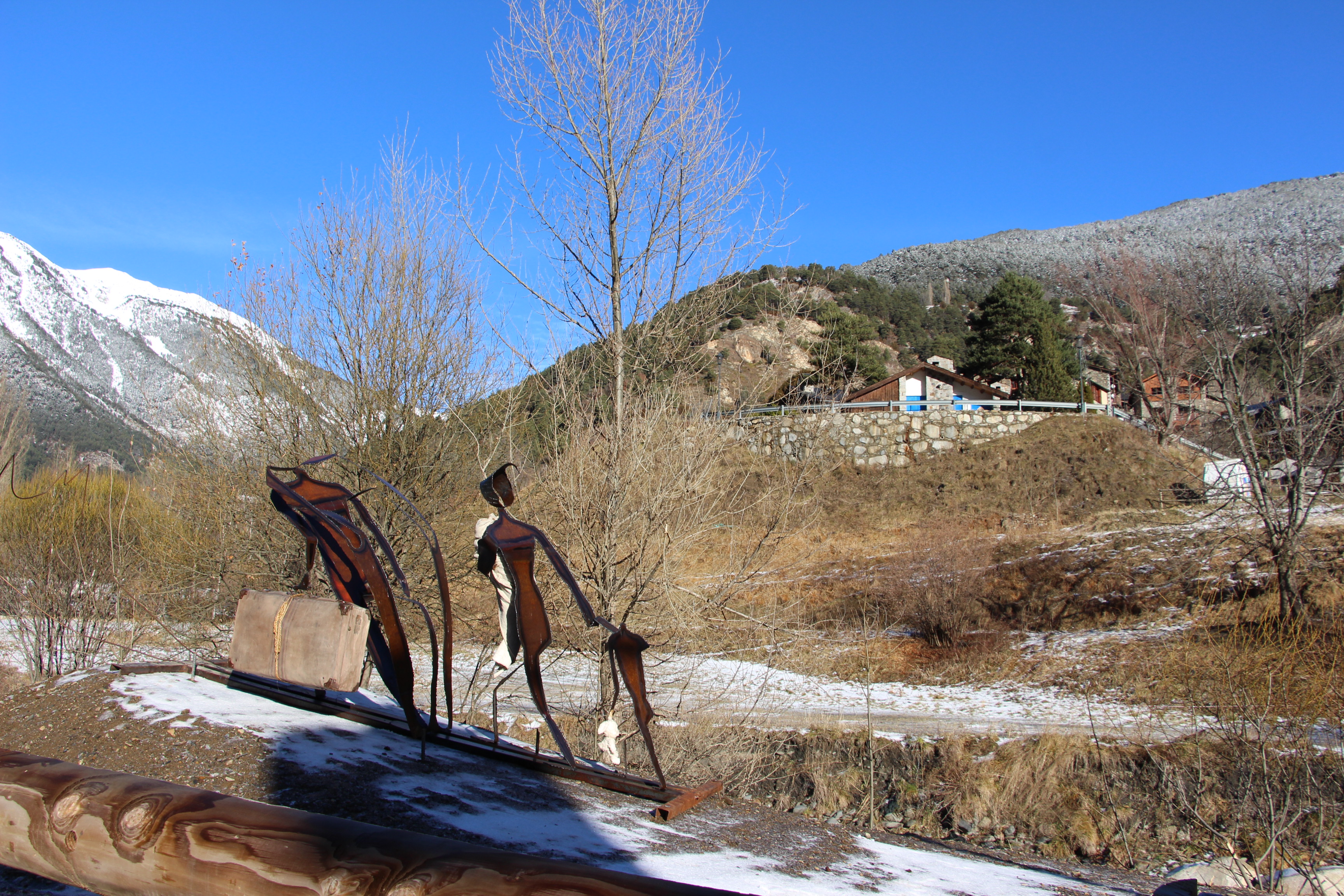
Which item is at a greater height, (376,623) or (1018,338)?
(1018,338)

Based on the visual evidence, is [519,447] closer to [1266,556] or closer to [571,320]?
[571,320]

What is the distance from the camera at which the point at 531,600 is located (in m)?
3.80

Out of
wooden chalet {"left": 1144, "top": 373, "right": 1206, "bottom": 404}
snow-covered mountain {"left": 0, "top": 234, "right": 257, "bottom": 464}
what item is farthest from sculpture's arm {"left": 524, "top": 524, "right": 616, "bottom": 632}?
wooden chalet {"left": 1144, "top": 373, "right": 1206, "bottom": 404}

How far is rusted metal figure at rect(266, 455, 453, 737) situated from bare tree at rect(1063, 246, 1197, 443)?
78.1 ft

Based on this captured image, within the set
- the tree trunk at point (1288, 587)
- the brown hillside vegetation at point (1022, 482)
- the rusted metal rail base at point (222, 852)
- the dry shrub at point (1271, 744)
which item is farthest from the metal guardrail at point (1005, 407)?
the rusted metal rail base at point (222, 852)

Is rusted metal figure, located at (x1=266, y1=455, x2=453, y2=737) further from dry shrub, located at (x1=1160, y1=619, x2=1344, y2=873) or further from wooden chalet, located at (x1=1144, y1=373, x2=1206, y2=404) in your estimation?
wooden chalet, located at (x1=1144, y1=373, x2=1206, y2=404)

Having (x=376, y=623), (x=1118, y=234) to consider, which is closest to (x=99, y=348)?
(x=376, y=623)

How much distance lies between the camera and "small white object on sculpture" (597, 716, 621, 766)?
4.49m

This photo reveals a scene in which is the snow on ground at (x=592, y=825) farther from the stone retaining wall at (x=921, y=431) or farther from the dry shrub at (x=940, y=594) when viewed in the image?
the stone retaining wall at (x=921, y=431)

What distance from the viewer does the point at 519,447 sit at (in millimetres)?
10352

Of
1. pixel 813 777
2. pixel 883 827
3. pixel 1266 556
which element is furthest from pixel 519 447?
pixel 1266 556

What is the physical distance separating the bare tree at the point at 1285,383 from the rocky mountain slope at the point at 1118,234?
87418 millimetres

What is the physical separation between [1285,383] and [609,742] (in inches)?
508

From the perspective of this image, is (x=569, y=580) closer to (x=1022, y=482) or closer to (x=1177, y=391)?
(x=1022, y=482)
